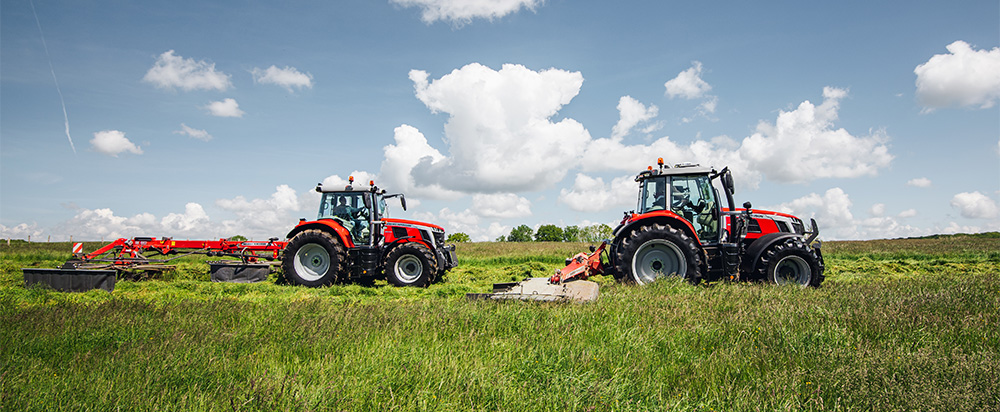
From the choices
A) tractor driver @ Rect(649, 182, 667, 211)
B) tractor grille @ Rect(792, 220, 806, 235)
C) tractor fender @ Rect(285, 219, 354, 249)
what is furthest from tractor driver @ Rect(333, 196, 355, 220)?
tractor grille @ Rect(792, 220, 806, 235)

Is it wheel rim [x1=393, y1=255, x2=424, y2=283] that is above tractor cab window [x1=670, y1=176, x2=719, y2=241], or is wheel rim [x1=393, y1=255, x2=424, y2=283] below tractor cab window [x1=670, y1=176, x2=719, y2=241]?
below

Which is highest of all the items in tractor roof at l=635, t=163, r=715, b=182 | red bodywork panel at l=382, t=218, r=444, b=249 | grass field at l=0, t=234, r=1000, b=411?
tractor roof at l=635, t=163, r=715, b=182

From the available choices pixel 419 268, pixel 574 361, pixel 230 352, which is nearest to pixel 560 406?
pixel 574 361

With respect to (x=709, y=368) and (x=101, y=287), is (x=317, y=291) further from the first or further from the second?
(x=709, y=368)

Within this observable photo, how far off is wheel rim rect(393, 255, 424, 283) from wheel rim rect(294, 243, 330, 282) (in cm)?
166

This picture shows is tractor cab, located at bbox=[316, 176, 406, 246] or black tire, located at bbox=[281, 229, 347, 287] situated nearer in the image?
black tire, located at bbox=[281, 229, 347, 287]

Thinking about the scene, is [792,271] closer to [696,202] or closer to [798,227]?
[798,227]

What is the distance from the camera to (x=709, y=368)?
12.2 ft

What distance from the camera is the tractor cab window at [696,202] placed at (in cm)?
955

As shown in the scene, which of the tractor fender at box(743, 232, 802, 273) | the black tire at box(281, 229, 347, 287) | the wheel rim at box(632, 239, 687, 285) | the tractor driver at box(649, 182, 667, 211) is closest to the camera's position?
the tractor fender at box(743, 232, 802, 273)

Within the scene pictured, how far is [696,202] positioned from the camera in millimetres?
9688

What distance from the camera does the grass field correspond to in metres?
3.07

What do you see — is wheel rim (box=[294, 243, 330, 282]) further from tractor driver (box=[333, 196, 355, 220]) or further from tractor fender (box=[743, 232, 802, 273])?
tractor fender (box=[743, 232, 802, 273])

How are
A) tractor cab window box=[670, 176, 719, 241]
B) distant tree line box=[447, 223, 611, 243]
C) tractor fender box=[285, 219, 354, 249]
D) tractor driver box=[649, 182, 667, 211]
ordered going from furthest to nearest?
distant tree line box=[447, 223, 611, 243] < tractor fender box=[285, 219, 354, 249] < tractor driver box=[649, 182, 667, 211] < tractor cab window box=[670, 176, 719, 241]
